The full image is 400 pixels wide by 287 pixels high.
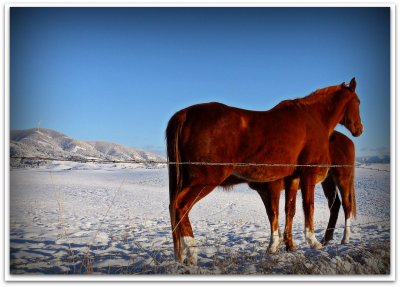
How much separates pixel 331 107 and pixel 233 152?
177cm

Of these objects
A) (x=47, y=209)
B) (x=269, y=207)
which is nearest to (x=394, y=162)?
(x=269, y=207)

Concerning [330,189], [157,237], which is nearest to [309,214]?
[330,189]

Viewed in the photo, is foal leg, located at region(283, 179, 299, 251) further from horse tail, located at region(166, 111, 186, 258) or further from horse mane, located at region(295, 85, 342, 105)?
horse tail, located at region(166, 111, 186, 258)

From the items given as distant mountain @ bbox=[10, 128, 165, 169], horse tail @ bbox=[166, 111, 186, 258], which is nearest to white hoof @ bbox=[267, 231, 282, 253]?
horse tail @ bbox=[166, 111, 186, 258]

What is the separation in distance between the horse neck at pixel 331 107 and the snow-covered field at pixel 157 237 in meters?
0.82

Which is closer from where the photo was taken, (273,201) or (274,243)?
(274,243)

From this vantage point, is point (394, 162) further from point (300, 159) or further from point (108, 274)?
point (108, 274)

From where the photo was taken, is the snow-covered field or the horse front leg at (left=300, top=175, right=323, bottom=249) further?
the horse front leg at (left=300, top=175, right=323, bottom=249)

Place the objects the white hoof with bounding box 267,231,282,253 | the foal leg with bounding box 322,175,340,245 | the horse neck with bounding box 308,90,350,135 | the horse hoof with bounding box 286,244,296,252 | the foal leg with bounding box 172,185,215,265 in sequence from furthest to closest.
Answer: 1. the foal leg with bounding box 322,175,340,245
2. the horse neck with bounding box 308,90,350,135
3. the horse hoof with bounding box 286,244,296,252
4. the white hoof with bounding box 267,231,282,253
5. the foal leg with bounding box 172,185,215,265

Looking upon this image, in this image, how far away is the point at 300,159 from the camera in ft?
13.4

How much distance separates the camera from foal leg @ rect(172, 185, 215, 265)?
348 centimetres

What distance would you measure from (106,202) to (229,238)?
447 centimetres

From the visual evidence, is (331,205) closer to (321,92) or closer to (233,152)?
(321,92)

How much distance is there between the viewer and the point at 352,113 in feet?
15.2
